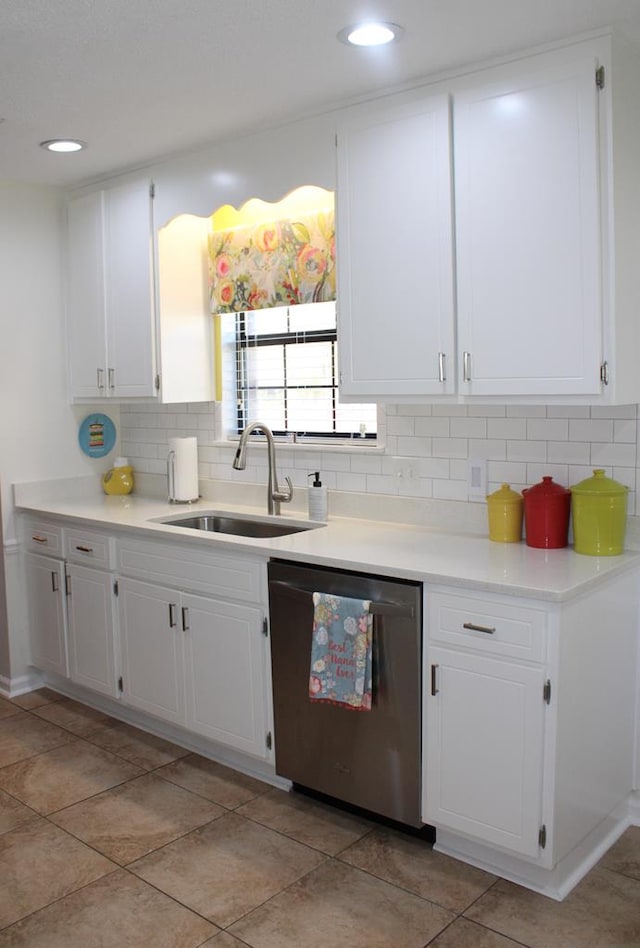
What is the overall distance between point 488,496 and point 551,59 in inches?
54.9

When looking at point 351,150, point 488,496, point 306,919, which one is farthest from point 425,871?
point 351,150

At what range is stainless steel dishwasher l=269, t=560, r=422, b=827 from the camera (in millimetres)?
2703

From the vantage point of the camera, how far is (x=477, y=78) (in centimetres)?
273

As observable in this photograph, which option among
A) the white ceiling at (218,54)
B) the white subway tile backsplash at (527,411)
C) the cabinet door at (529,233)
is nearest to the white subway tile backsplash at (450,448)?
the white subway tile backsplash at (527,411)

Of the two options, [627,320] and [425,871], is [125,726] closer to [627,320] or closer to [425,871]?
[425,871]

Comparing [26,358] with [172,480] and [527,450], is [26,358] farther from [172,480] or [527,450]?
[527,450]

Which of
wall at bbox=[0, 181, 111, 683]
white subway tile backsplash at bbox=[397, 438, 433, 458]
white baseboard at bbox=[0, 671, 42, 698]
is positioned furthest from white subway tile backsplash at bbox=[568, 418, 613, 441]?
white baseboard at bbox=[0, 671, 42, 698]

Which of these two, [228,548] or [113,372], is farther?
[113,372]

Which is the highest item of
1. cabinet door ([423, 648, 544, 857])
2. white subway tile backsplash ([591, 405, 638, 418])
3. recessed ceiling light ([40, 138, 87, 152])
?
recessed ceiling light ([40, 138, 87, 152])

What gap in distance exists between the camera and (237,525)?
3.89 meters

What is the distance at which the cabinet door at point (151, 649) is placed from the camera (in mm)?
3467

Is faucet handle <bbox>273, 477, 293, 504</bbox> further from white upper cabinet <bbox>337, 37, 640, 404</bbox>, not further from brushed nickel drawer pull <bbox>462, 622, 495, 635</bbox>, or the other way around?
brushed nickel drawer pull <bbox>462, 622, 495, 635</bbox>

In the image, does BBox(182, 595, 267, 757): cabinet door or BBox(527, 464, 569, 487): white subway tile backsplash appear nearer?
BBox(527, 464, 569, 487): white subway tile backsplash

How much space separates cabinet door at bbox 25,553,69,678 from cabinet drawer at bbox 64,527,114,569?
0.12 metres
